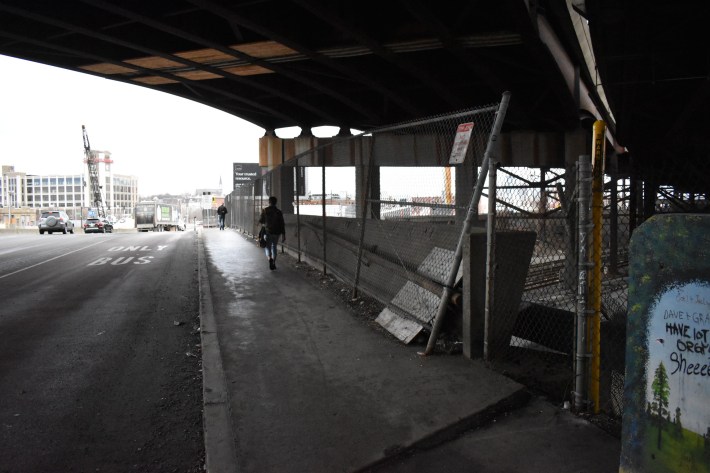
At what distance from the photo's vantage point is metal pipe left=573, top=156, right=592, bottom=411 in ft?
12.6

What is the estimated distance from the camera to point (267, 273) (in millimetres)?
11281

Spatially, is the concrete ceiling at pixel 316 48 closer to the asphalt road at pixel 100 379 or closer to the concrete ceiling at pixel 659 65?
the concrete ceiling at pixel 659 65

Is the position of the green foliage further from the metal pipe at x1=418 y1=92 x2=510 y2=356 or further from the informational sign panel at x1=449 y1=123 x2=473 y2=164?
the informational sign panel at x1=449 y1=123 x2=473 y2=164

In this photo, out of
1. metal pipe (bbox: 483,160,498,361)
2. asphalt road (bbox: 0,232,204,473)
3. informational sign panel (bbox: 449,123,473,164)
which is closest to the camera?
asphalt road (bbox: 0,232,204,473)

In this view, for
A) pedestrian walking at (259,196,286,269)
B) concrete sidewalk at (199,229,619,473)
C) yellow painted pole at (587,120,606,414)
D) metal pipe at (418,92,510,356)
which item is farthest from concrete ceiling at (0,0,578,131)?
concrete sidewalk at (199,229,619,473)

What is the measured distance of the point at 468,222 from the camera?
4.94 m

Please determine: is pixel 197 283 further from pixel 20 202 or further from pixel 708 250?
pixel 20 202

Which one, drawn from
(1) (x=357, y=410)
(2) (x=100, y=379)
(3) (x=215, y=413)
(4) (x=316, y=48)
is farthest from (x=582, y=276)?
(4) (x=316, y=48)

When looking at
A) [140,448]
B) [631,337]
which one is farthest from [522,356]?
[140,448]

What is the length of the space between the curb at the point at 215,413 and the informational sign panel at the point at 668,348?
234 cm

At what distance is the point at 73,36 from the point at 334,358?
1757 centimetres

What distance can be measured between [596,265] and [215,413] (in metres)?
3.16

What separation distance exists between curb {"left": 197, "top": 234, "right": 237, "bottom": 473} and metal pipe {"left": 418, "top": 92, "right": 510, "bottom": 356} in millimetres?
2103

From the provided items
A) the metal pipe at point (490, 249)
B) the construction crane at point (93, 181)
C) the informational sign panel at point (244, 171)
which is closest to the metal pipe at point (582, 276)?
the metal pipe at point (490, 249)
